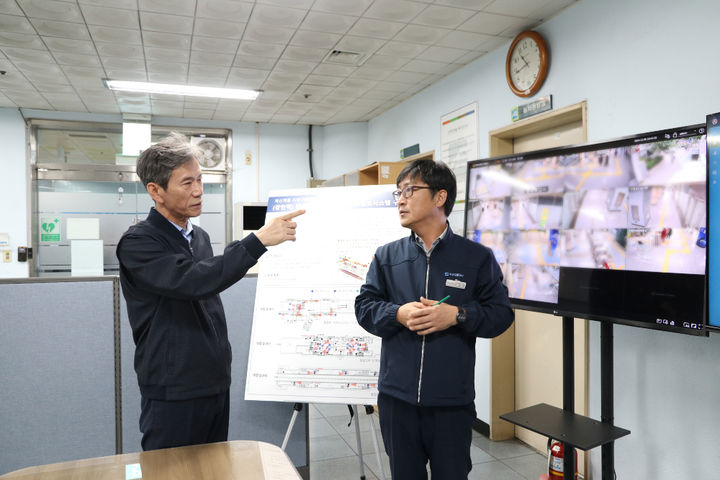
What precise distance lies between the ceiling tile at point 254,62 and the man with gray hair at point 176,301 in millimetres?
2604

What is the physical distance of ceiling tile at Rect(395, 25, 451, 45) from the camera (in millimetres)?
3381

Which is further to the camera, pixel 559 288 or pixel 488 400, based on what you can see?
pixel 488 400

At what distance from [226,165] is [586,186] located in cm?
507

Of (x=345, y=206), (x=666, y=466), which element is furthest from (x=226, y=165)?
(x=666, y=466)

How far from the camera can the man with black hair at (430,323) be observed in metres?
1.64

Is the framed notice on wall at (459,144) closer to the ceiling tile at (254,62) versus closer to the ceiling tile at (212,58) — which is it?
the ceiling tile at (254,62)

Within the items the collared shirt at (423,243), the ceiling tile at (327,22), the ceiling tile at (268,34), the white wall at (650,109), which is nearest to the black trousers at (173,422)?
the collared shirt at (423,243)

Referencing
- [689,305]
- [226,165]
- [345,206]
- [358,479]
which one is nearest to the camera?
[689,305]

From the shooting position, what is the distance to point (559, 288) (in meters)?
2.04

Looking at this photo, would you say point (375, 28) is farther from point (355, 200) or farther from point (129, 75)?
point (129, 75)

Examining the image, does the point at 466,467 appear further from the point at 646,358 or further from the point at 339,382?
the point at 646,358

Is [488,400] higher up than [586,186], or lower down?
lower down

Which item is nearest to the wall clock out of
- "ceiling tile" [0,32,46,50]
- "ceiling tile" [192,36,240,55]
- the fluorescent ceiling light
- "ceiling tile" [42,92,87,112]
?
"ceiling tile" [192,36,240,55]

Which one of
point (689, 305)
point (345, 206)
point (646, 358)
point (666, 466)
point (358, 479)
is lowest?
point (358, 479)
